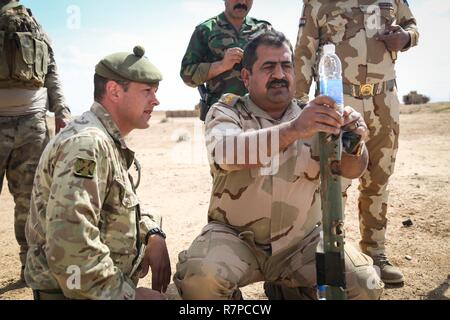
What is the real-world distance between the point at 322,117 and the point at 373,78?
1942 mm

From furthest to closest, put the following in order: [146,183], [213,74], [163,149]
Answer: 1. [163,149]
2. [146,183]
3. [213,74]

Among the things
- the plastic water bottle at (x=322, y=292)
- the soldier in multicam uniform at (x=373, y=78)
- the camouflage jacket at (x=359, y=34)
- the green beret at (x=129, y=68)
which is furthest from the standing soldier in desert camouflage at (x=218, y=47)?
the plastic water bottle at (x=322, y=292)

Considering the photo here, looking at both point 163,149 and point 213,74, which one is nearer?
point 213,74

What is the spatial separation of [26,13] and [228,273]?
3037mm

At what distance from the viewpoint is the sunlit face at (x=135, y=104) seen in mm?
2279

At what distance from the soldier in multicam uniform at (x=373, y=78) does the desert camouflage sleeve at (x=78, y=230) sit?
232cm

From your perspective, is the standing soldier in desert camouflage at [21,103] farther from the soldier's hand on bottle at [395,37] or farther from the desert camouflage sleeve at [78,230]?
the soldier's hand on bottle at [395,37]

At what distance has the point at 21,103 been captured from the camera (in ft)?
12.4

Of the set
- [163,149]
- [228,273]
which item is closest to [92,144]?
[228,273]

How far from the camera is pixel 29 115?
3834mm

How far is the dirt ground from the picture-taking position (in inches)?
139
